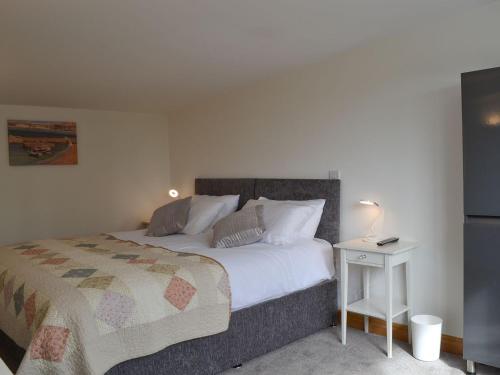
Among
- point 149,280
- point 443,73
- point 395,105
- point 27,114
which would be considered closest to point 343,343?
point 149,280

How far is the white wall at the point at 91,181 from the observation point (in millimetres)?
4863

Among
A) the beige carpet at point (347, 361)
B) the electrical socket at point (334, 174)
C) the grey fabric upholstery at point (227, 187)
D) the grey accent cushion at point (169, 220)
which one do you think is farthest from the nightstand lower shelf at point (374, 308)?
the grey accent cushion at point (169, 220)

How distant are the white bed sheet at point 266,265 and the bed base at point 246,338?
0.07m

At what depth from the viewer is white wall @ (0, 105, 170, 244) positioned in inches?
191

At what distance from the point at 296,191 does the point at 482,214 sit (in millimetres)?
1691

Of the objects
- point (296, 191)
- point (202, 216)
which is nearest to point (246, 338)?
point (296, 191)

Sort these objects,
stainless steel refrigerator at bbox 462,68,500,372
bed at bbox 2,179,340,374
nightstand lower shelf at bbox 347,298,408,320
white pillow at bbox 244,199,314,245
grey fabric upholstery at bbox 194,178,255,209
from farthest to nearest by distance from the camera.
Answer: grey fabric upholstery at bbox 194,178,255,209 < white pillow at bbox 244,199,314,245 < nightstand lower shelf at bbox 347,298,408,320 < bed at bbox 2,179,340,374 < stainless steel refrigerator at bbox 462,68,500,372

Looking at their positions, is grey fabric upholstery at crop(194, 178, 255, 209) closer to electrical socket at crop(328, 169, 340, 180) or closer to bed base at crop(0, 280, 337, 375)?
electrical socket at crop(328, 169, 340, 180)

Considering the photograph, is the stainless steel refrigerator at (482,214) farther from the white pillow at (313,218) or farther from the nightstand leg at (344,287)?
the white pillow at (313,218)

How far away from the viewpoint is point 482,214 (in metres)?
2.48

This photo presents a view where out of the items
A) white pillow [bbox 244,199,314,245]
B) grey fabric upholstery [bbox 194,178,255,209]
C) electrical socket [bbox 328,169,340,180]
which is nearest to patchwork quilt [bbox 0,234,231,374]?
white pillow [bbox 244,199,314,245]

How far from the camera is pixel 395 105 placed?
3.23 meters

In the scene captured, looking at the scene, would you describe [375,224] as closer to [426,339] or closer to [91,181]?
[426,339]

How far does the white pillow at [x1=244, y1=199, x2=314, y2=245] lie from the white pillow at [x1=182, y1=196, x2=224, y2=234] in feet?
2.52
